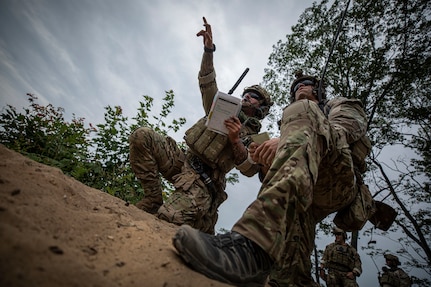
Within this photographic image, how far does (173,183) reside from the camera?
286 centimetres

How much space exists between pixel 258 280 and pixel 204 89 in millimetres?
2633

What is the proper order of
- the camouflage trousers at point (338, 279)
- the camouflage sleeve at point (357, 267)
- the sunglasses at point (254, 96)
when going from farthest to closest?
1. the camouflage trousers at point (338, 279)
2. the camouflage sleeve at point (357, 267)
3. the sunglasses at point (254, 96)

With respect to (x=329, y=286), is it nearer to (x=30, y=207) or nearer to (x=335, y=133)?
(x=335, y=133)

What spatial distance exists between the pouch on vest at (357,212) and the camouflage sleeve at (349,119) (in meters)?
0.49

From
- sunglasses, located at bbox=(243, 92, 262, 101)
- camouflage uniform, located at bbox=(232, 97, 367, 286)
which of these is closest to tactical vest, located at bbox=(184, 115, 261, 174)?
sunglasses, located at bbox=(243, 92, 262, 101)

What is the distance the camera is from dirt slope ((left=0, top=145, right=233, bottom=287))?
1.67 ft

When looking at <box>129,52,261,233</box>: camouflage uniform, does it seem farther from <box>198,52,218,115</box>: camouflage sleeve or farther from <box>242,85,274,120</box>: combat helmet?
<box>242,85,274,120</box>: combat helmet

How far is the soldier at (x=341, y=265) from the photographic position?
639cm

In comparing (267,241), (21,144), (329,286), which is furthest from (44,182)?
(329,286)

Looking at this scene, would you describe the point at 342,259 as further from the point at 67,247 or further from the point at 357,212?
the point at 67,247

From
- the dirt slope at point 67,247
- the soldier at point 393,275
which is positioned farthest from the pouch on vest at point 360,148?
the soldier at point 393,275

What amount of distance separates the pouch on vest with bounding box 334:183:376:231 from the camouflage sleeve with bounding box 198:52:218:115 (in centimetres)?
215

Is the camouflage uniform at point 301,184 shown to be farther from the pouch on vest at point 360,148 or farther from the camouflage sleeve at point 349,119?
the pouch on vest at point 360,148

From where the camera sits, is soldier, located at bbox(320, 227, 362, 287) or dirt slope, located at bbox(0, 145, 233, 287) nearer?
dirt slope, located at bbox(0, 145, 233, 287)
